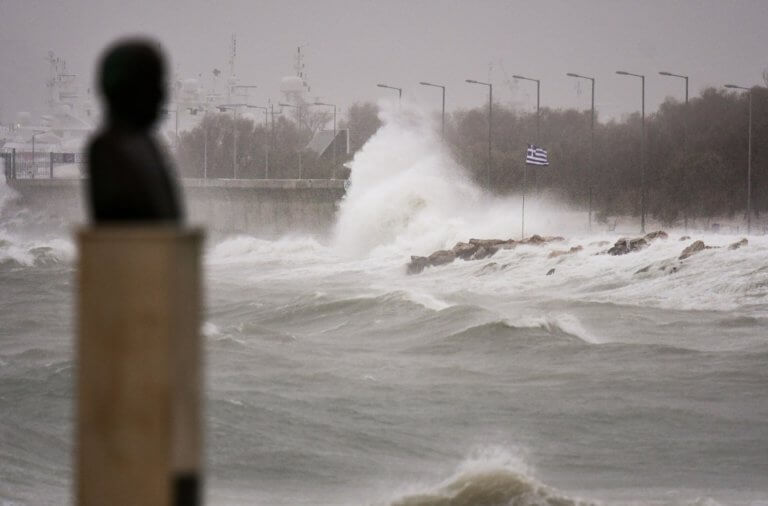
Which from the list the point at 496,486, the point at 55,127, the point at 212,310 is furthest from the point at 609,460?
the point at 55,127

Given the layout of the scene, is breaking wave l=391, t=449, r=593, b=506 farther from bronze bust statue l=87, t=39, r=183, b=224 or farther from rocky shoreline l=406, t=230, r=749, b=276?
rocky shoreline l=406, t=230, r=749, b=276

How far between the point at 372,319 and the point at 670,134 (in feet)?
122

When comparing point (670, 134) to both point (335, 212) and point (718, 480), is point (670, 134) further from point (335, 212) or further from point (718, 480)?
point (718, 480)

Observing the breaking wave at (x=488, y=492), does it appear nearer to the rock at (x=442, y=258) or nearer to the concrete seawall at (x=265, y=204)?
the rock at (x=442, y=258)

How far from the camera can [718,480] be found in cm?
1260

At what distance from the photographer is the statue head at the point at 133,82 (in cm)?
261

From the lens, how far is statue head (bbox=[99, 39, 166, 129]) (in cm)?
261

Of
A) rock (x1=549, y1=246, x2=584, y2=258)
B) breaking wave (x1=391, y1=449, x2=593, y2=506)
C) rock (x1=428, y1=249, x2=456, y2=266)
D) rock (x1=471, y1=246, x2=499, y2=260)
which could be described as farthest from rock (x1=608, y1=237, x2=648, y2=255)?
breaking wave (x1=391, y1=449, x2=593, y2=506)

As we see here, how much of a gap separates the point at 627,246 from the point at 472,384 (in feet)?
66.3

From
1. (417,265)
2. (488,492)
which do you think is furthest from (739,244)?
(488,492)

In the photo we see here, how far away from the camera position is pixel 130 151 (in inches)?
102

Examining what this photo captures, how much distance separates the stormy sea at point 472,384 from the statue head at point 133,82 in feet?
28.2

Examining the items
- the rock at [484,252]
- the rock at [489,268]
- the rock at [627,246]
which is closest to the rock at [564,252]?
the rock at [627,246]

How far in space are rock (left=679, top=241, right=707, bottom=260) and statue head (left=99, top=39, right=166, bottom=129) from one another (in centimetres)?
3250
